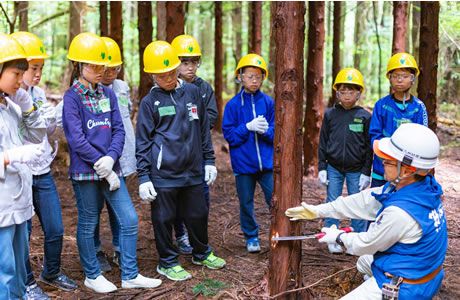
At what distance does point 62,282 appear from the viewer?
4.21 metres

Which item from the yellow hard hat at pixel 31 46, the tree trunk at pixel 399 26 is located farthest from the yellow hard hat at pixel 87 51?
the tree trunk at pixel 399 26

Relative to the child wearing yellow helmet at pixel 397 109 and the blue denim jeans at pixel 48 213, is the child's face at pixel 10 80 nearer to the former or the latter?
the blue denim jeans at pixel 48 213

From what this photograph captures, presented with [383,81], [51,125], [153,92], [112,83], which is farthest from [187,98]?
[383,81]

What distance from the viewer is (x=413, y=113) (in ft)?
15.3

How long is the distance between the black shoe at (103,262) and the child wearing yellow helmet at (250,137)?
1.46 metres

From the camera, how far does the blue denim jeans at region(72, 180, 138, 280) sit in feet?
13.4

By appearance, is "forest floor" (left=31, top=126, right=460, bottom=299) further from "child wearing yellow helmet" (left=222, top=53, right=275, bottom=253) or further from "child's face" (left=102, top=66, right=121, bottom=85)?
"child's face" (left=102, top=66, right=121, bottom=85)

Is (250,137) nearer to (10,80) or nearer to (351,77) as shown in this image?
(351,77)

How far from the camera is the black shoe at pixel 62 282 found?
13.7ft

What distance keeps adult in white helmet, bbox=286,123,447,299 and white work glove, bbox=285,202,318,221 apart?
0.48 m

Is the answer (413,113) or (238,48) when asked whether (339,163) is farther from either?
(238,48)

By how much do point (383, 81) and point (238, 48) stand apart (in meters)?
7.43

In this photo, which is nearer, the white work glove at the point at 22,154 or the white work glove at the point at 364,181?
the white work glove at the point at 22,154

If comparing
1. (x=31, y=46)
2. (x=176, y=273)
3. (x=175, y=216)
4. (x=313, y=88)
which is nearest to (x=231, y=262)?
Result: (x=176, y=273)
